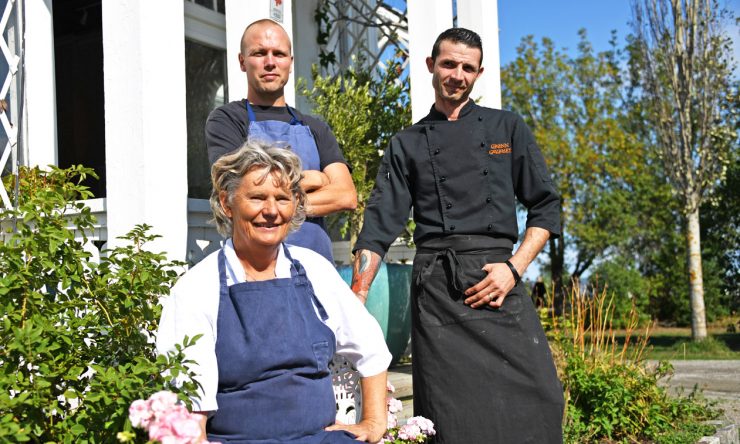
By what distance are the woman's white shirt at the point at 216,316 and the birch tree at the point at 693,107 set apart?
1365cm

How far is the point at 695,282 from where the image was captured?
14727 mm

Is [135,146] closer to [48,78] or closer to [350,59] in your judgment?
[48,78]

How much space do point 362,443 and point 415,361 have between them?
0.89 meters

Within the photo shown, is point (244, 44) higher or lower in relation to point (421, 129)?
higher

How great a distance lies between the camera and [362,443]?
2312 mm

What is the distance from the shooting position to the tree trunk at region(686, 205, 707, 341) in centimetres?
1477

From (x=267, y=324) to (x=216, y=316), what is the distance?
143 millimetres

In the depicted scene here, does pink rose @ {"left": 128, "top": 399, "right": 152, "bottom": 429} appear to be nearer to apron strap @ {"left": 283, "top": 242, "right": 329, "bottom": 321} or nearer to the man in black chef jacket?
apron strap @ {"left": 283, "top": 242, "right": 329, "bottom": 321}

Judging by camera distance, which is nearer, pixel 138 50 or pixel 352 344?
pixel 352 344

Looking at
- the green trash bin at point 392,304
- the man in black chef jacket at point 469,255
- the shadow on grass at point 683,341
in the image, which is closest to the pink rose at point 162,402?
the man in black chef jacket at point 469,255

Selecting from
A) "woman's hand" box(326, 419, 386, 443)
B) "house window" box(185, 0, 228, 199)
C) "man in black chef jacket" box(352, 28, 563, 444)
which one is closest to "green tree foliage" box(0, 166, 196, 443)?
"woman's hand" box(326, 419, 386, 443)

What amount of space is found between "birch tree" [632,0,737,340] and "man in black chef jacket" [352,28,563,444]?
12834 mm

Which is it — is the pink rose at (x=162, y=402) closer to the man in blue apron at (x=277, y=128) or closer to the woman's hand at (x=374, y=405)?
the woman's hand at (x=374, y=405)

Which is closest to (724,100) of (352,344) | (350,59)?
(350,59)
